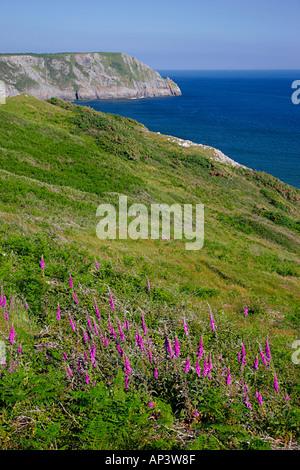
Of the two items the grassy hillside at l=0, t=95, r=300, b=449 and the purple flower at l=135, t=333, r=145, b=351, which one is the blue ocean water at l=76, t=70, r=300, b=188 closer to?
the grassy hillside at l=0, t=95, r=300, b=449

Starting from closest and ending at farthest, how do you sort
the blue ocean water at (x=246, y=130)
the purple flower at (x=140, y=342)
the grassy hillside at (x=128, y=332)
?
1. the grassy hillside at (x=128, y=332)
2. the purple flower at (x=140, y=342)
3. the blue ocean water at (x=246, y=130)

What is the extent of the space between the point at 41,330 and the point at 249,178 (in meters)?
51.7

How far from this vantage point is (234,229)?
3256 cm

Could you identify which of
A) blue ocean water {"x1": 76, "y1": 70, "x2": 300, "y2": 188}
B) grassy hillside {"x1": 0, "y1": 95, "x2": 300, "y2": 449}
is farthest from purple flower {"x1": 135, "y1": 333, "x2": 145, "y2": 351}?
blue ocean water {"x1": 76, "y1": 70, "x2": 300, "y2": 188}

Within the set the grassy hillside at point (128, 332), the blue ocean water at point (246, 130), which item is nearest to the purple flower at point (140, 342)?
the grassy hillside at point (128, 332)

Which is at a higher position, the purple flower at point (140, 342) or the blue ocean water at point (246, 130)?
the blue ocean water at point (246, 130)

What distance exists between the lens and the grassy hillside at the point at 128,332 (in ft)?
14.1

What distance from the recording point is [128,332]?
260 inches

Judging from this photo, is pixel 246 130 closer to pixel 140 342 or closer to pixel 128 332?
pixel 128 332

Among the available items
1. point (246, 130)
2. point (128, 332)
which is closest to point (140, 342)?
point (128, 332)

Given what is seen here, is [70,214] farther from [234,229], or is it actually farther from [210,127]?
[210,127]

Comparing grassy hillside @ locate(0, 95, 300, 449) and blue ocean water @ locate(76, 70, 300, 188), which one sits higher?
blue ocean water @ locate(76, 70, 300, 188)

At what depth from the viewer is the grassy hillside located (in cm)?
429

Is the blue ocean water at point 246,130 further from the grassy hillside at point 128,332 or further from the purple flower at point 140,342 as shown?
the purple flower at point 140,342
